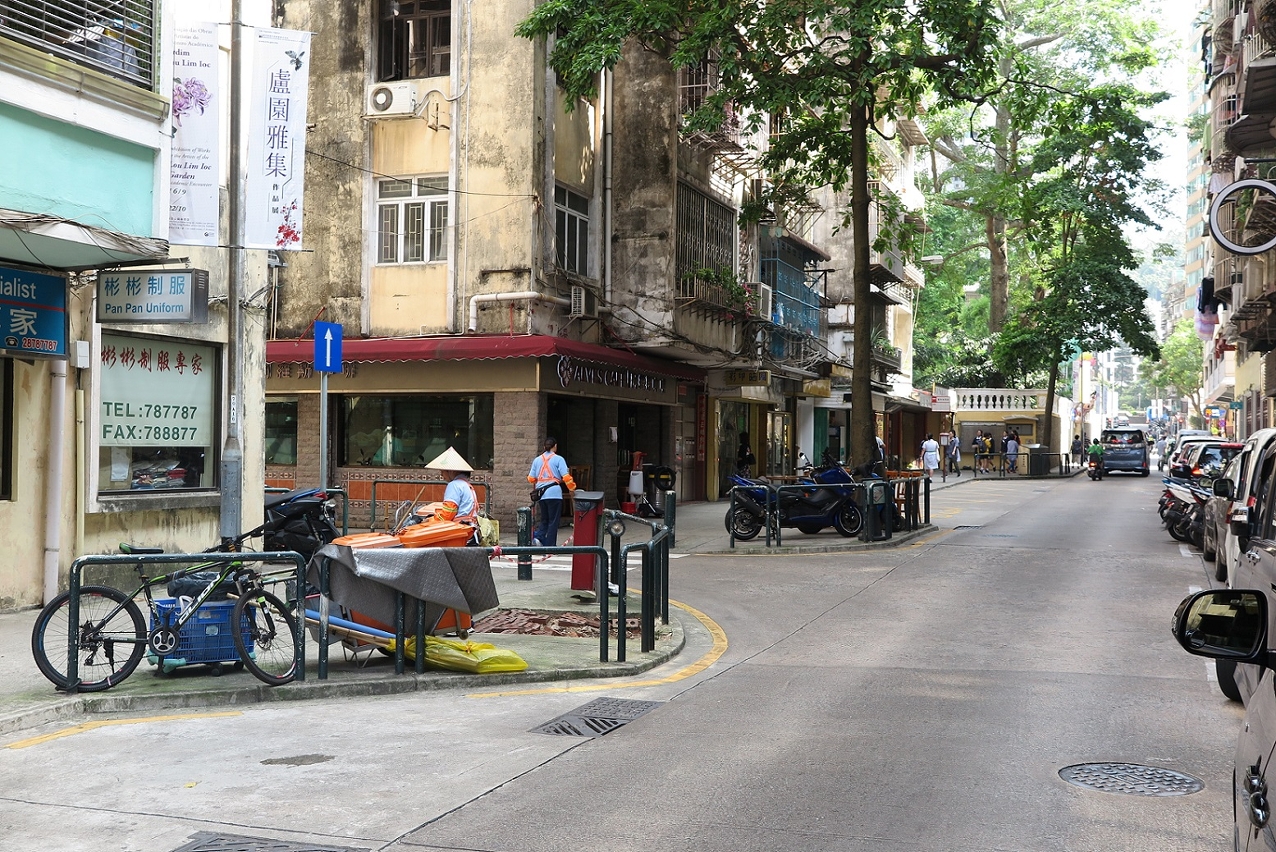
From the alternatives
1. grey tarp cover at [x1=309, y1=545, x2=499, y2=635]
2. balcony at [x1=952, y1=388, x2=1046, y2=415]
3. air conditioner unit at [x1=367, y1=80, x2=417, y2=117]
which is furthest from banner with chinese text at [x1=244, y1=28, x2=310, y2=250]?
balcony at [x1=952, y1=388, x2=1046, y2=415]

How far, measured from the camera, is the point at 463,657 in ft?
29.7

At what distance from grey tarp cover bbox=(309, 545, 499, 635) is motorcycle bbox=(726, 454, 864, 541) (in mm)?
11236

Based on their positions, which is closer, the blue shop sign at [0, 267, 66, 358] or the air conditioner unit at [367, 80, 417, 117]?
the blue shop sign at [0, 267, 66, 358]

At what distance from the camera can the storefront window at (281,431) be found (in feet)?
80.0

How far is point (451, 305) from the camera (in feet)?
73.0

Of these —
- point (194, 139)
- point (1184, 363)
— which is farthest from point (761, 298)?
point (1184, 363)

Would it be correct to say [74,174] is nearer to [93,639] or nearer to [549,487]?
[93,639]

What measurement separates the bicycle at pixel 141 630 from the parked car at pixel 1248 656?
6.55 m

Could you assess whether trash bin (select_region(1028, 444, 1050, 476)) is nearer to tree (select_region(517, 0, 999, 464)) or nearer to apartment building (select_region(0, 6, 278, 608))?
tree (select_region(517, 0, 999, 464))

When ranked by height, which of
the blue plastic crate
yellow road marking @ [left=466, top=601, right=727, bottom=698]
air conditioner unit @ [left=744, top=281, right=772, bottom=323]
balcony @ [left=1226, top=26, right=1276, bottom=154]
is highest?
balcony @ [left=1226, top=26, right=1276, bottom=154]

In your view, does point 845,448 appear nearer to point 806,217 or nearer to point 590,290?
point 806,217

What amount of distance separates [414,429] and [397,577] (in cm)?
1511

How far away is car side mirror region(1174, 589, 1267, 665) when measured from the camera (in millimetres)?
3068

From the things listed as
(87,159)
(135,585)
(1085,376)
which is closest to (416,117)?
(87,159)
